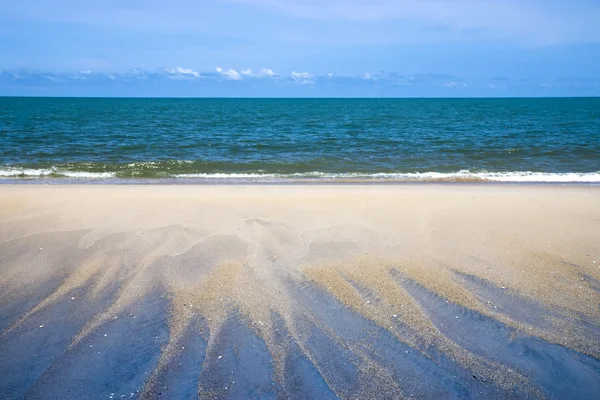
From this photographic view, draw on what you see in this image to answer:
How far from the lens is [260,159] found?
1992cm

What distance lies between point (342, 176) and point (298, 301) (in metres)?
11.0

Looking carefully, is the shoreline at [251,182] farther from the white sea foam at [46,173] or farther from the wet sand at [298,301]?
the wet sand at [298,301]

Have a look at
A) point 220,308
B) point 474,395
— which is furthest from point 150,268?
point 474,395

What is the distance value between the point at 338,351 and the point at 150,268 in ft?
10.9

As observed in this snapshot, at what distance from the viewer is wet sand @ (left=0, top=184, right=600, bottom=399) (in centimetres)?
399

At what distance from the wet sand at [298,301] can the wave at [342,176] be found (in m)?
5.74

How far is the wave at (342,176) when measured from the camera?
49.8ft

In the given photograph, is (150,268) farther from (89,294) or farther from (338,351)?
(338,351)

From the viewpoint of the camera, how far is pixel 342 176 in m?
16.1

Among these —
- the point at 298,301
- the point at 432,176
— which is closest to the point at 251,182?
the point at 432,176

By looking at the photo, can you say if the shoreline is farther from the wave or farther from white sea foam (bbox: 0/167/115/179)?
white sea foam (bbox: 0/167/115/179)

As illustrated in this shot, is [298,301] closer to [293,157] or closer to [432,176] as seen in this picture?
[432,176]

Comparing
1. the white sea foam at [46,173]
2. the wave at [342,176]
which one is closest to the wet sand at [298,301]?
the wave at [342,176]

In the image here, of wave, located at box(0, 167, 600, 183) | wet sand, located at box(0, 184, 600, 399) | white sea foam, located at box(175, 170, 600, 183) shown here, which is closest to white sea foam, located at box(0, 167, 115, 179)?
wave, located at box(0, 167, 600, 183)
